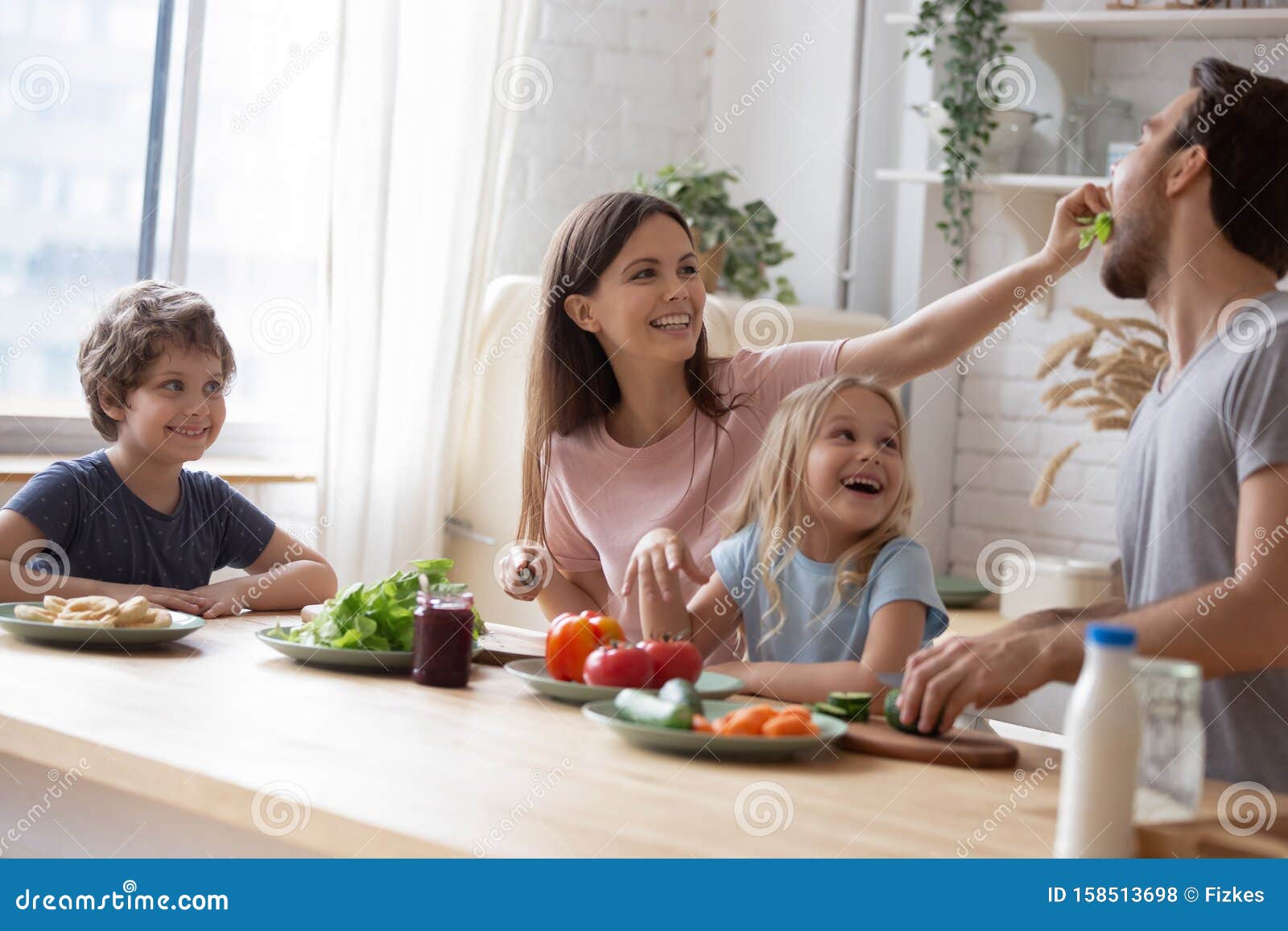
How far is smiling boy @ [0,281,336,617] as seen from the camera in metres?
2.17

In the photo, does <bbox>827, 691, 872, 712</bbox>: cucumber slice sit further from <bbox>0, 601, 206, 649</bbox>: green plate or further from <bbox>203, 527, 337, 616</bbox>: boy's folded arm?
<bbox>203, 527, 337, 616</bbox>: boy's folded arm

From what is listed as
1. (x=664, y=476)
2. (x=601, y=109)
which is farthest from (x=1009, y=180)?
(x=664, y=476)

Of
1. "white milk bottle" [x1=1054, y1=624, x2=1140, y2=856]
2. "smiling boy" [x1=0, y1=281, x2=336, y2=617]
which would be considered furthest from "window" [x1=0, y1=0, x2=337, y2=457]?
"white milk bottle" [x1=1054, y1=624, x2=1140, y2=856]

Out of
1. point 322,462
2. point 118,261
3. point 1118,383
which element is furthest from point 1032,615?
point 118,261

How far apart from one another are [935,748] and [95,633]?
3.59 feet

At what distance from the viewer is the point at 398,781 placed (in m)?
1.27

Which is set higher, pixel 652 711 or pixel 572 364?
pixel 572 364

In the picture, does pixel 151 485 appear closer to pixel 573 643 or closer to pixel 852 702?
pixel 573 643

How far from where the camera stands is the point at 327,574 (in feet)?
7.70

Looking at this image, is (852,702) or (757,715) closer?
(757,715)

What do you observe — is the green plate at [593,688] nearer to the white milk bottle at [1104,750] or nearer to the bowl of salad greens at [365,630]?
the bowl of salad greens at [365,630]

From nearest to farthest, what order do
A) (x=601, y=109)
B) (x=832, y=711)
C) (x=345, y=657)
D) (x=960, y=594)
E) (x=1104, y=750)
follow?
1. (x=1104, y=750)
2. (x=832, y=711)
3. (x=345, y=657)
4. (x=960, y=594)
5. (x=601, y=109)

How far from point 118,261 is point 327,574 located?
124cm

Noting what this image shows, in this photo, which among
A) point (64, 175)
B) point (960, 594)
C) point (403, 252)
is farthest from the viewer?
point (403, 252)
